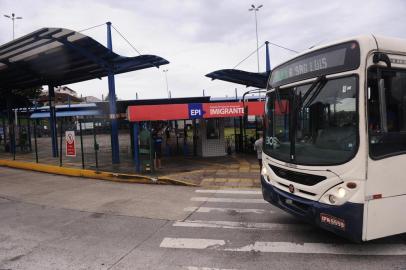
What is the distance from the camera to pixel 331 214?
5242 mm

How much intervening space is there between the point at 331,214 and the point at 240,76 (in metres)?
15.2

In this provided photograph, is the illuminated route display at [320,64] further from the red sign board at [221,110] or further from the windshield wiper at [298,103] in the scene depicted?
the red sign board at [221,110]

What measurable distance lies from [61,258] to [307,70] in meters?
4.81

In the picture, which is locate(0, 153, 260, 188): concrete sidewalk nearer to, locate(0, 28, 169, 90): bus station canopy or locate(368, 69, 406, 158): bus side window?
locate(0, 28, 169, 90): bus station canopy

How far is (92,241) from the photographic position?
6.55 meters

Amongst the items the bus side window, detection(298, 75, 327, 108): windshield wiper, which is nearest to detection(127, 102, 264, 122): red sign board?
detection(298, 75, 327, 108): windshield wiper

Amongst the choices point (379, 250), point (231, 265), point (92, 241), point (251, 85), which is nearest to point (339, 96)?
point (379, 250)

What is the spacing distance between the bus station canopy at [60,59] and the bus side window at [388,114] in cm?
1211

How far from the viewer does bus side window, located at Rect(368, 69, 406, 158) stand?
5.08m

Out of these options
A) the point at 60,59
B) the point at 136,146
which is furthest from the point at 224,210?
the point at 60,59

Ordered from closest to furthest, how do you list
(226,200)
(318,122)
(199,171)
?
(318,122) < (226,200) < (199,171)

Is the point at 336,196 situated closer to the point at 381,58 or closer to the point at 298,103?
the point at 298,103

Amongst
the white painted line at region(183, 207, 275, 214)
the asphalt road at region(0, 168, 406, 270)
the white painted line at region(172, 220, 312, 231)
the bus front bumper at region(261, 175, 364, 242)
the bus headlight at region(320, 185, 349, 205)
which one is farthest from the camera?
the white painted line at region(183, 207, 275, 214)

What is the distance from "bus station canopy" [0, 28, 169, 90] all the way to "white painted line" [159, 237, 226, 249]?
34.8ft
